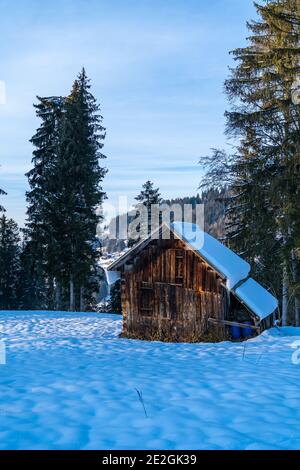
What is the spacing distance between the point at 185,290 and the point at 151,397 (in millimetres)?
8242

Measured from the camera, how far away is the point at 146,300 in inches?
613

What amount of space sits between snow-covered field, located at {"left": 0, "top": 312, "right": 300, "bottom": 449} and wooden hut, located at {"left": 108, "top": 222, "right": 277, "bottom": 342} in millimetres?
1926

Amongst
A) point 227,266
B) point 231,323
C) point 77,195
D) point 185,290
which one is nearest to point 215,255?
point 227,266

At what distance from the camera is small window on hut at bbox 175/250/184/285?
48.6 feet

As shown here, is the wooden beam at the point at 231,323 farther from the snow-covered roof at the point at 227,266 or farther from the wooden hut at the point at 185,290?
the snow-covered roof at the point at 227,266

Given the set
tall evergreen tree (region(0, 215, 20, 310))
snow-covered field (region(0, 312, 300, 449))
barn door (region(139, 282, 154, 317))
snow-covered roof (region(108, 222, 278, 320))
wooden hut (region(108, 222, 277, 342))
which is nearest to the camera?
snow-covered field (region(0, 312, 300, 449))

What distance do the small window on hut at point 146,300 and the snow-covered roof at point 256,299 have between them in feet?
12.2

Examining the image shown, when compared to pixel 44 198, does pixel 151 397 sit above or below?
below

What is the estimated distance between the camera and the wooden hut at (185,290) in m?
13.9

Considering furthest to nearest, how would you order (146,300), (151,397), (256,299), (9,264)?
(9,264) → (146,300) → (256,299) → (151,397)

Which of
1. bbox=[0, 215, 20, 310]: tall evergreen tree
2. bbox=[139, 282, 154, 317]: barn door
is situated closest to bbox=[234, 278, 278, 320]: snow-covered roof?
bbox=[139, 282, 154, 317]: barn door

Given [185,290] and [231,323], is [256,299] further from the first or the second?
[185,290]

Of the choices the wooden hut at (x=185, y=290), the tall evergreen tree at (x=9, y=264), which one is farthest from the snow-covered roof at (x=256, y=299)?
the tall evergreen tree at (x=9, y=264)

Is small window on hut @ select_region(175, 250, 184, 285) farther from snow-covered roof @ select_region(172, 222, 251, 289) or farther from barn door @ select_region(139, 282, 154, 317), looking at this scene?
barn door @ select_region(139, 282, 154, 317)
